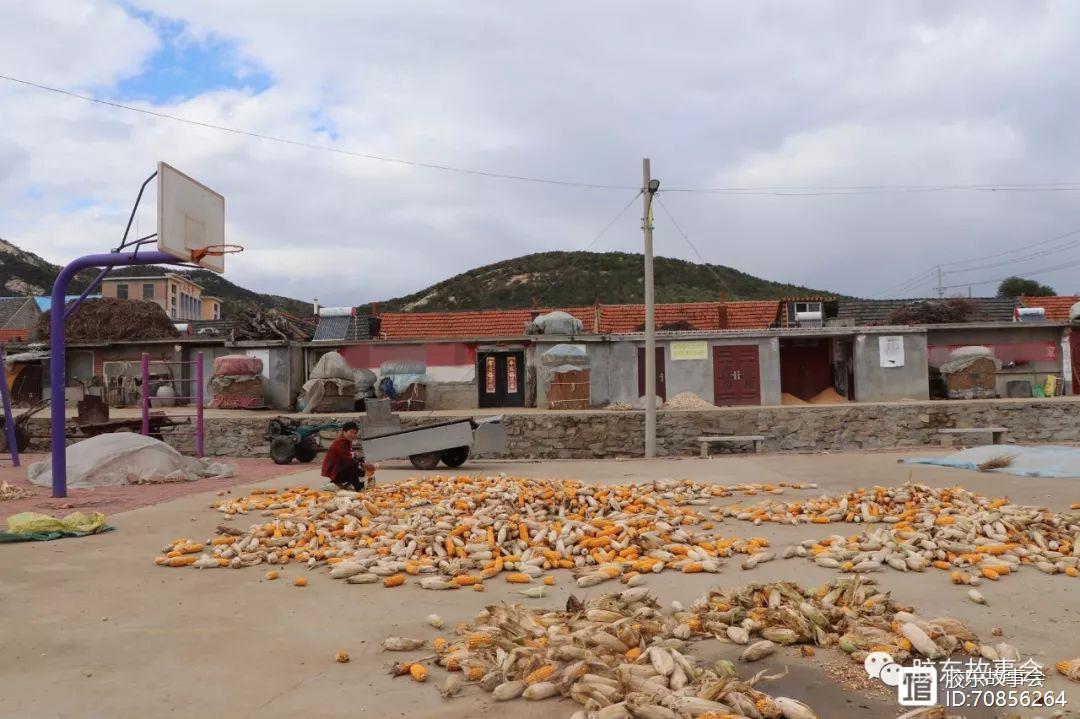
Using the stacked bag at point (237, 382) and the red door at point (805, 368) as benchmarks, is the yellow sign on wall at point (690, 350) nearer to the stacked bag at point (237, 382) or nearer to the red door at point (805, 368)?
the red door at point (805, 368)

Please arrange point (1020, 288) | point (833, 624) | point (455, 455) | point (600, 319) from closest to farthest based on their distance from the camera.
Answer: point (833, 624), point (455, 455), point (600, 319), point (1020, 288)

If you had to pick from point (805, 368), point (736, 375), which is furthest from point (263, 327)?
point (805, 368)

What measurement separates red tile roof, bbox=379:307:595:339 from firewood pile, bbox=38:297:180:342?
8656 mm

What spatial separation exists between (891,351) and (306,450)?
1977cm

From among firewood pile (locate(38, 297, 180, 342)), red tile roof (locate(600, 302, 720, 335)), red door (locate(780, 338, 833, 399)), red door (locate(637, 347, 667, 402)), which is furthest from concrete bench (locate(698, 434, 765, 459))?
firewood pile (locate(38, 297, 180, 342))

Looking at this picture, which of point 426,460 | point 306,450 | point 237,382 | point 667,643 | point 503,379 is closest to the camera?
point 667,643

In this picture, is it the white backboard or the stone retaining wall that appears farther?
the stone retaining wall

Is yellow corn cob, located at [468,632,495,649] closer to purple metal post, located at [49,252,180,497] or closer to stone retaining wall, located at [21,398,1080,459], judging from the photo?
purple metal post, located at [49,252,180,497]

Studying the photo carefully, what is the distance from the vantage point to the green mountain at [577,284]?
63656mm

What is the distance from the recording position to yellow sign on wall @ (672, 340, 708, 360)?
1019 inches

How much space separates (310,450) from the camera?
1584cm

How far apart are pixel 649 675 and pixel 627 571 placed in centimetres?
253

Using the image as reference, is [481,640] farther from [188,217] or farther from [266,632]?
[188,217]

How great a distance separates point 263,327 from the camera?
1045 inches
